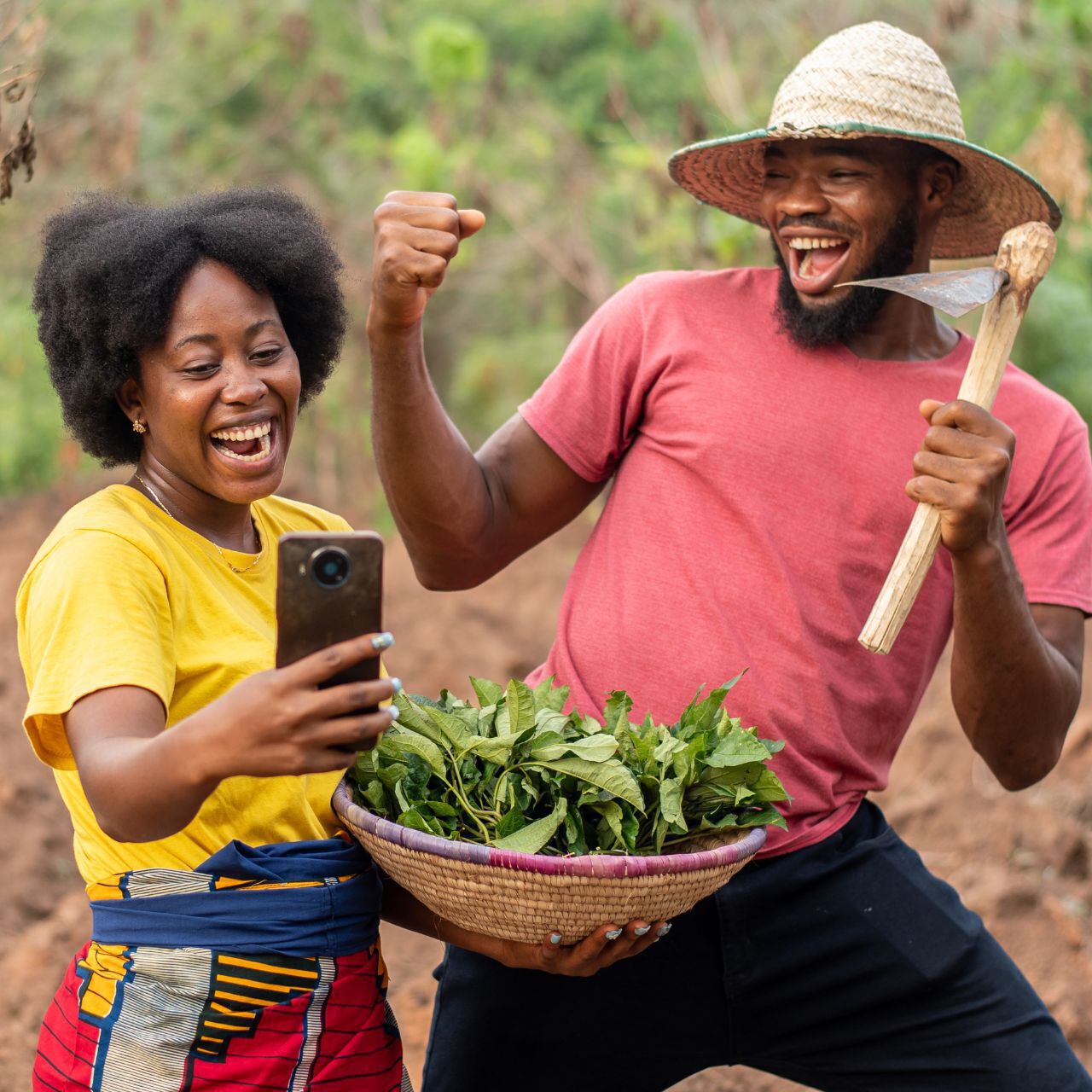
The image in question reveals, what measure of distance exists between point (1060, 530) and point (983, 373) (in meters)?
0.51

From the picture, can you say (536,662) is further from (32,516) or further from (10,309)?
(10,309)

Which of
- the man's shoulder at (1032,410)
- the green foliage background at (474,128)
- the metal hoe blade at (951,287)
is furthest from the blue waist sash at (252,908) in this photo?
the green foliage background at (474,128)

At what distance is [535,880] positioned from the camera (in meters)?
2.12

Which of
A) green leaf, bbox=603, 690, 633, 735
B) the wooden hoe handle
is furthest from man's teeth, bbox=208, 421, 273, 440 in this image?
the wooden hoe handle

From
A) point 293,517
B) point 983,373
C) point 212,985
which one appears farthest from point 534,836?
point 983,373

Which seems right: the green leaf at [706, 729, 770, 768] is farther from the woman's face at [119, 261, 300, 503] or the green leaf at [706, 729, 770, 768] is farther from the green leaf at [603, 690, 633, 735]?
the woman's face at [119, 261, 300, 503]

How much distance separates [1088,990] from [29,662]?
152 inches

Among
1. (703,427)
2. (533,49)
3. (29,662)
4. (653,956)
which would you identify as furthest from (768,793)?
(533,49)

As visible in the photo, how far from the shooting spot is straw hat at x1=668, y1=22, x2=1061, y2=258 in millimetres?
2975

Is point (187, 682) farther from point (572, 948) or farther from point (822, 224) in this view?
point (822, 224)

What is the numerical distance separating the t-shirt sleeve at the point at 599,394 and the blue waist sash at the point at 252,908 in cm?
108

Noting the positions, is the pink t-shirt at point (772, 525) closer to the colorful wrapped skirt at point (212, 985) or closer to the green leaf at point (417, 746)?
the green leaf at point (417, 746)

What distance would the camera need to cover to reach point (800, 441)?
297cm

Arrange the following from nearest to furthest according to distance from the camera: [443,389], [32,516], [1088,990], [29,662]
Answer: [29,662] < [1088,990] < [32,516] < [443,389]
